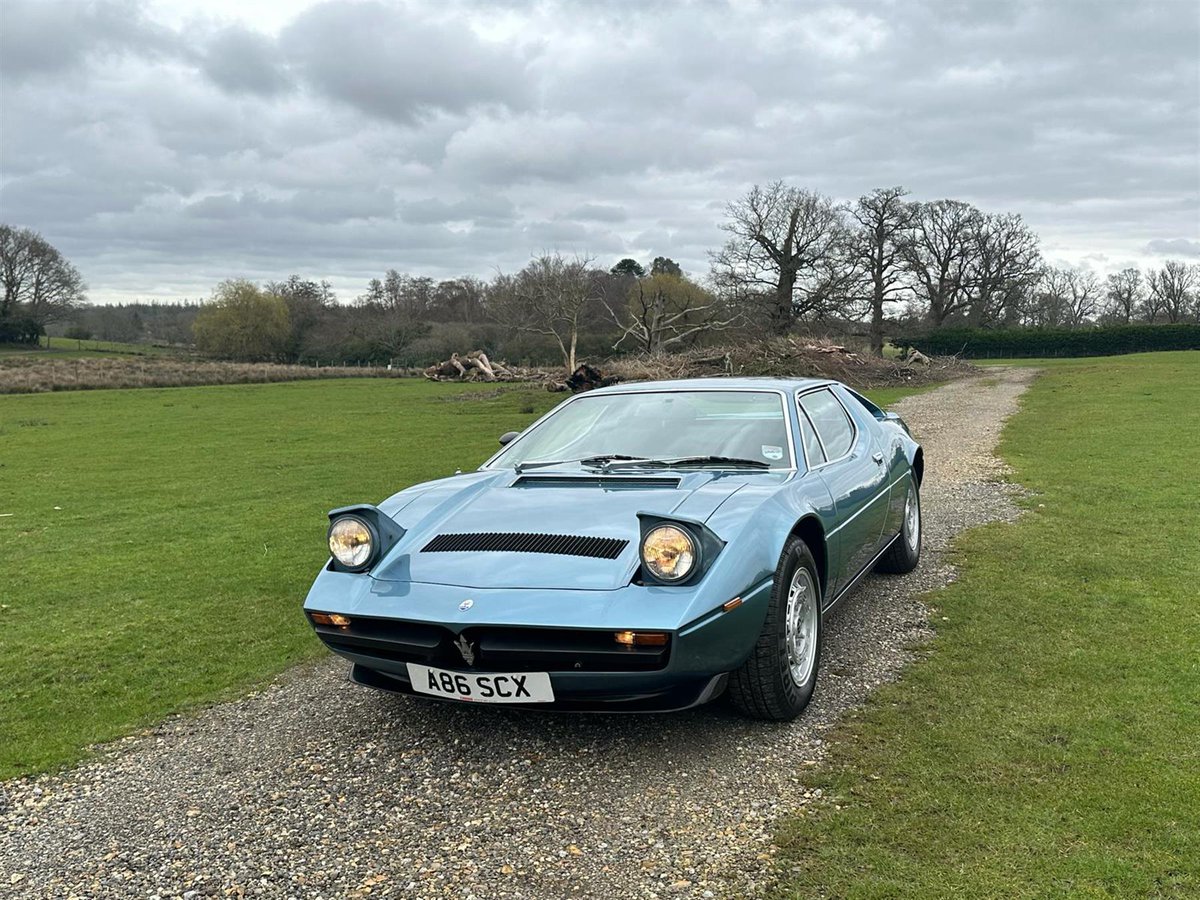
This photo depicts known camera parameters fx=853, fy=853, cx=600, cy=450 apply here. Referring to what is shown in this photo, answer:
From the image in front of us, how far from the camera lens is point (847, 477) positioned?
4.70 metres

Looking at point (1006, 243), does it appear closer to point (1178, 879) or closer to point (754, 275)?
point (754, 275)

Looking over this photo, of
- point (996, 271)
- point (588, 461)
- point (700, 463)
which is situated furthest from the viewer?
point (996, 271)

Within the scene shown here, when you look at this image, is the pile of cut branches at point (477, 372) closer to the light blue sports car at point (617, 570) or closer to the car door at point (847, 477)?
the car door at point (847, 477)

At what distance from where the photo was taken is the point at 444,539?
373 centimetres

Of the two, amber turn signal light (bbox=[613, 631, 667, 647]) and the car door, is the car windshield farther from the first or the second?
amber turn signal light (bbox=[613, 631, 667, 647])

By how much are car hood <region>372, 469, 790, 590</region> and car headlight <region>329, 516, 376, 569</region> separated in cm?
9

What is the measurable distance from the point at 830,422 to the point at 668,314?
36.6 m

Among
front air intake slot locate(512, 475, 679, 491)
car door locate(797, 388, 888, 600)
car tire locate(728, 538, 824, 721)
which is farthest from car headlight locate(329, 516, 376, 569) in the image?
car door locate(797, 388, 888, 600)

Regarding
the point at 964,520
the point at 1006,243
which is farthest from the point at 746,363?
the point at 1006,243

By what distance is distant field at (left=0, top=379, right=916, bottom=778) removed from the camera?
4566mm

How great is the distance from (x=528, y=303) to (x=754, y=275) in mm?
12785

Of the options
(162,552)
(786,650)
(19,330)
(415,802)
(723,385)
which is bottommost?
(162,552)

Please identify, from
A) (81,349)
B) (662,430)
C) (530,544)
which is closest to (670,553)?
(530,544)

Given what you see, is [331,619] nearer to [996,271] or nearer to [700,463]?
[700,463]
